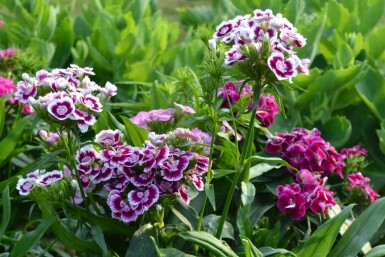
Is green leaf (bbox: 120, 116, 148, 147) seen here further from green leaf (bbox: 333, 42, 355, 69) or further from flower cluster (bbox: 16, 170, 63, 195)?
green leaf (bbox: 333, 42, 355, 69)

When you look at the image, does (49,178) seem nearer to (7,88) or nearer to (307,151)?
(307,151)

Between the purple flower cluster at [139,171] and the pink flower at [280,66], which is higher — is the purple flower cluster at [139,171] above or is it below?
below

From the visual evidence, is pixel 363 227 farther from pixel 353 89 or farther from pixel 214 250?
pixel 353 89

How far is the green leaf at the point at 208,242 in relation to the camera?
2.06 m

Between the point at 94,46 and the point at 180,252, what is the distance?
5.94 ft

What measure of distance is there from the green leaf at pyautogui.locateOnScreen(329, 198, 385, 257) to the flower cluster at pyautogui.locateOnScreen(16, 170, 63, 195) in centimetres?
87

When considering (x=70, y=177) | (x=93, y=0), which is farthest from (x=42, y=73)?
(x=93, y=0)

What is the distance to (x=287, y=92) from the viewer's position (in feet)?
10.6

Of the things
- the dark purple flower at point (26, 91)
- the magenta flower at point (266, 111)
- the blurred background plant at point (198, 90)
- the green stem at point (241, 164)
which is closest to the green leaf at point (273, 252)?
the blurred background plant at point (198, 90)

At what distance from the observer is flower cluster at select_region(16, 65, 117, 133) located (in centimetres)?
204

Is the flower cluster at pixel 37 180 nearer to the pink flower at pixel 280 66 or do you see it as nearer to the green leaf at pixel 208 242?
the green leaf at pixel 208 242

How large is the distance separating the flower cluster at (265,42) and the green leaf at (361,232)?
20.7 inches

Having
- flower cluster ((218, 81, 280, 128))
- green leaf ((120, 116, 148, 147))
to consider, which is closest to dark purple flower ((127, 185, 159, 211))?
green leaf ((120, 116, 148, 147))

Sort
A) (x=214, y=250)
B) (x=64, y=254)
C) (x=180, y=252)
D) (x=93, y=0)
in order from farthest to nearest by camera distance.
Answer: (x=93, y=0) → (x=64, y=254) → (x=180, y=252) → (x=214, y=250)
